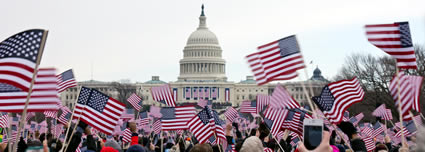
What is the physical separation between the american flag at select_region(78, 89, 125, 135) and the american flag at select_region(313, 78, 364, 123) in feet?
9.07

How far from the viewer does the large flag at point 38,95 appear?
7199mm

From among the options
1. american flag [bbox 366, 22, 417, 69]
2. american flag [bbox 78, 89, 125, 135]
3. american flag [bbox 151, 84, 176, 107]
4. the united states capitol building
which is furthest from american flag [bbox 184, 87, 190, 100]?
american flag [bbox 366, 22, 417, 69]

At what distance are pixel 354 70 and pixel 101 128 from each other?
43839mm

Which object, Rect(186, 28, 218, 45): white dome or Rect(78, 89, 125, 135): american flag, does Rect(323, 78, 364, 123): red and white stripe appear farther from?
Rect(186, 28, 218, 45): white dome

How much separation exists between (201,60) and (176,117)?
13598cm

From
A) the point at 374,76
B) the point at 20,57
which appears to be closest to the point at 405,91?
the point at 20,57

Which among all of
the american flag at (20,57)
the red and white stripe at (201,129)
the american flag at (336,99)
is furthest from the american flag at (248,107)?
the american flag at (20,57)

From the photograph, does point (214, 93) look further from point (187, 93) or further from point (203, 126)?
point (203, 126)

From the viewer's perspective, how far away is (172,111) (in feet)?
49.1

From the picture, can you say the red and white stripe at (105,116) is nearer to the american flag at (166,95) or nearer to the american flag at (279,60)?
the american flag at (279,60)

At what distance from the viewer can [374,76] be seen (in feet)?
159

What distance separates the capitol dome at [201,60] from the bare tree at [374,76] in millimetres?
98591

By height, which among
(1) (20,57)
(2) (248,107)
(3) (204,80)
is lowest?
(2) (248,107)

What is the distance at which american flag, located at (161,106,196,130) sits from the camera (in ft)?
48.2
